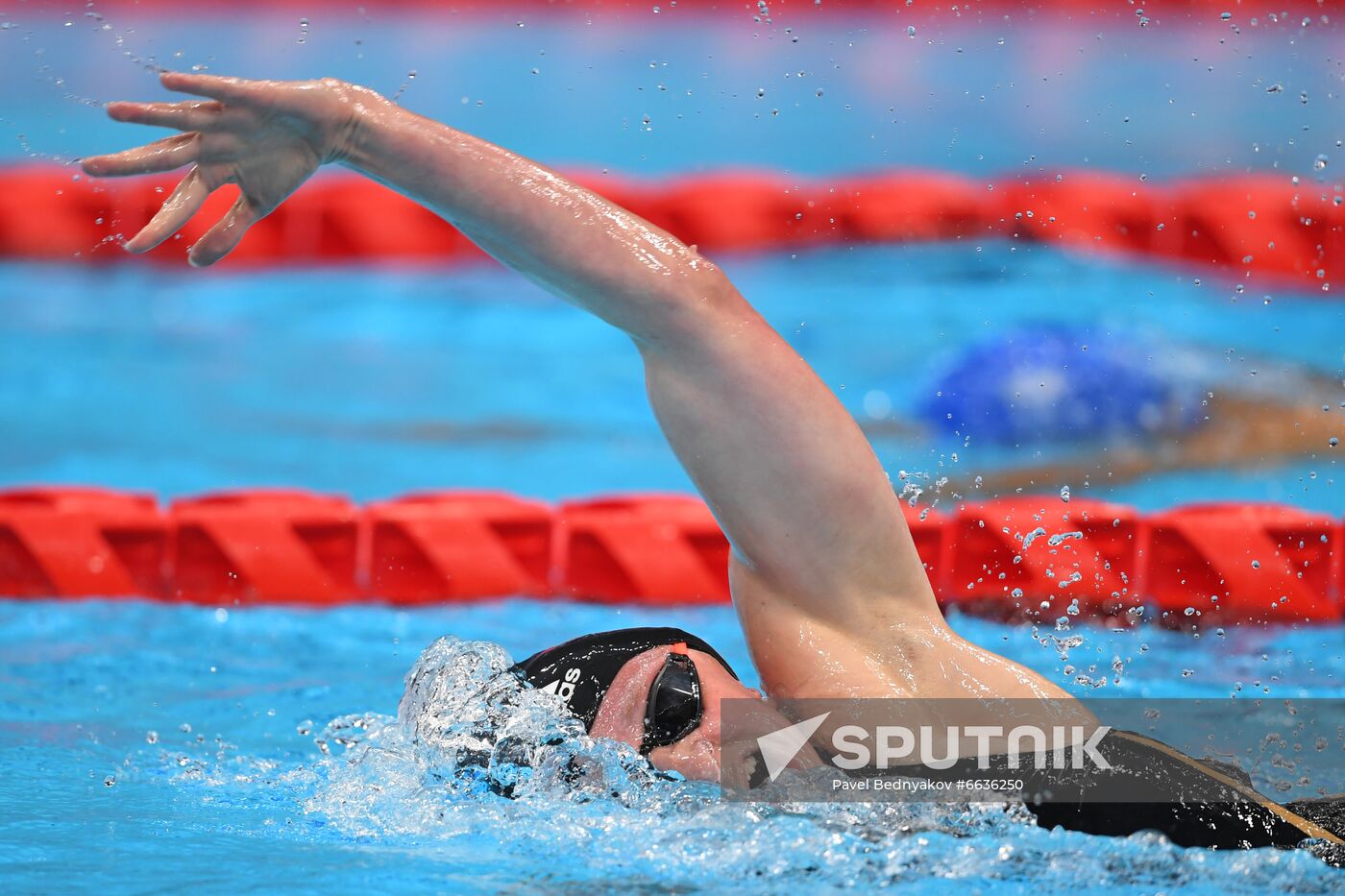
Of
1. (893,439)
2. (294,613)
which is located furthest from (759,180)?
(294,613)

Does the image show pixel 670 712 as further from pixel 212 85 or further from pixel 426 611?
pixel 426 611

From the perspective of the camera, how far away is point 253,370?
5203mm

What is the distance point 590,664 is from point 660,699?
0.10m

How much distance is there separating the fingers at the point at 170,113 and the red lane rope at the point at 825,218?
13.7 feet

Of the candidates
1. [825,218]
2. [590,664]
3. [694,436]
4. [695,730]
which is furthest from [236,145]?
[825,218]

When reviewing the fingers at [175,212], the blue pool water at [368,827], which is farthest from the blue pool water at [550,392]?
the fingers at [175,212]

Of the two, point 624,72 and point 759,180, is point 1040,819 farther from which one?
point 624,72

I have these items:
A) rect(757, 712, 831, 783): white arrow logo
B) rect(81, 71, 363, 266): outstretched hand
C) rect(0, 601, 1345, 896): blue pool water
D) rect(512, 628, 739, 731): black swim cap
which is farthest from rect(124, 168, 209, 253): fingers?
rect(757, 712, 831, 783): white arrow logo

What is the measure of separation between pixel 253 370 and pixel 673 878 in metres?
3.80

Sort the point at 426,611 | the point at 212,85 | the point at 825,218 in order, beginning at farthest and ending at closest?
the point at 825,218, the point at 426,611, the point at 212,85

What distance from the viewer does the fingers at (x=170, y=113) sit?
1.55 meters

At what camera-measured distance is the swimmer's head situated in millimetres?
1741

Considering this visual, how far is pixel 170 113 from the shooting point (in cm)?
159

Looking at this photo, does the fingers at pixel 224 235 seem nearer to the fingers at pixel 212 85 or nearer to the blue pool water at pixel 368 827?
the fingers at pixel 212 85
